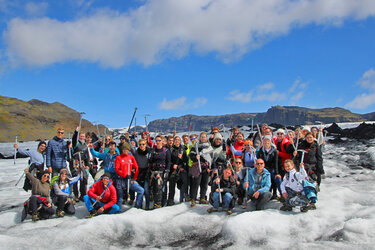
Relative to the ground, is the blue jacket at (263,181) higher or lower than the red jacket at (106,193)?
higher

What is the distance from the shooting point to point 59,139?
8.82m

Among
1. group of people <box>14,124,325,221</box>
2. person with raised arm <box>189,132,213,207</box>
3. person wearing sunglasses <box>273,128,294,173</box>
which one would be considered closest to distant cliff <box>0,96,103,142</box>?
group of people <box>14,124,325,221</box>

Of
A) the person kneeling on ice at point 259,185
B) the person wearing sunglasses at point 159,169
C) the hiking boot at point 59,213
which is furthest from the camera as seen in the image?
the person wearing sunglasses at point 159,169

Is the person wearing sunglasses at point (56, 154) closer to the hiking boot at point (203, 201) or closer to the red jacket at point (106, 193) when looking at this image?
the red jacket at point (106, 193)

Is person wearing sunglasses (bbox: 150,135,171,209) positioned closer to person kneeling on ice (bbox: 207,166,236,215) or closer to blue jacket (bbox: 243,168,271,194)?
person kneeling on ice (bbox: 207,166,236,215)

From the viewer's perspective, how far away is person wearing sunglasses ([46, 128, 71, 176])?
340 inches

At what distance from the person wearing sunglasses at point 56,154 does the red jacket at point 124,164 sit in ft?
6.63

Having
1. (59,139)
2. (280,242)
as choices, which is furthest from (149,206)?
(280,242)

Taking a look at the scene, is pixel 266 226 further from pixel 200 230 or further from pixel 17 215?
pixel 17 215

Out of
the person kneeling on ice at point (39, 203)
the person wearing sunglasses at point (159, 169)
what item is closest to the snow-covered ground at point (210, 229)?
the person kneeling on ice at point (39, 203)

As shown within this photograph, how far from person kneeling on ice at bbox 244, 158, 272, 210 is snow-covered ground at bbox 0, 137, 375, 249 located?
0.38 m

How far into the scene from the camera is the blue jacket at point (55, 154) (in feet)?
28.4

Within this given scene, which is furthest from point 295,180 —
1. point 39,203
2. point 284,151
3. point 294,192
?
point 39,203

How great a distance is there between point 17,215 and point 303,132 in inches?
366
